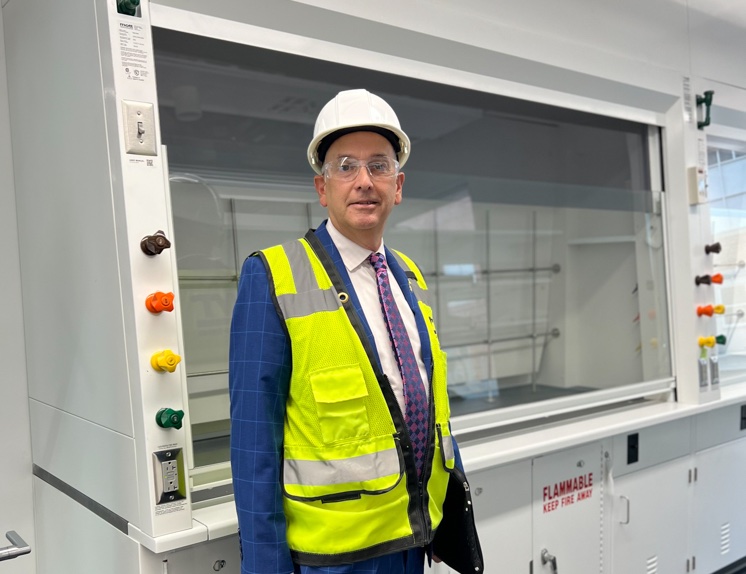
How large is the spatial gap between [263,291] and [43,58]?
101 centimetres

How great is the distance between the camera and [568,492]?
7.75 feet

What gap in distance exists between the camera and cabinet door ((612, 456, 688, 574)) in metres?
2.53

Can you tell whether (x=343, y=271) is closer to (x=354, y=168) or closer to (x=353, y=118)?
(x=354, y=168)

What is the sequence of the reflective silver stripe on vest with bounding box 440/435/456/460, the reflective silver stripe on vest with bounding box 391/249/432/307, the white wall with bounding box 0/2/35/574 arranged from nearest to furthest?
the reflective silver stripe on vest with bounding box 440/435/456/460 < the reflective silver stripe on vest with bounding box 391/249/432/307 < the white wall with bounding box 0/2/35/574

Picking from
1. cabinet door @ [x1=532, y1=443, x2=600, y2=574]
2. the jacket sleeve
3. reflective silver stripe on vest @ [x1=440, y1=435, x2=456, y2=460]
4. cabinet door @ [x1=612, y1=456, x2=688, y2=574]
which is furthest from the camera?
cabinet door @ [x1=612, y1=456, x2=688, y2=574]

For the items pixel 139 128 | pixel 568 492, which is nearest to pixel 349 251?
pixel 139 128

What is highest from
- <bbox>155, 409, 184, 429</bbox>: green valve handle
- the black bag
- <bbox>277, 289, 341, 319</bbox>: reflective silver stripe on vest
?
<bbox>277, 289, 341, 319</bbox>: reflective silver stripe on vest

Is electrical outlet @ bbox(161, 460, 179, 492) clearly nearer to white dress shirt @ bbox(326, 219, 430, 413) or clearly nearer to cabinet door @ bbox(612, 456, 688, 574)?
white dress shirt @ bbox(326, 219, 430, 413)

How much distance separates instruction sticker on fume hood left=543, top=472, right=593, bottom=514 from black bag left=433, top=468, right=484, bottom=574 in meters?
0.84

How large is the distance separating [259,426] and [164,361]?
327 mm

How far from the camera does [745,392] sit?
3.10 m

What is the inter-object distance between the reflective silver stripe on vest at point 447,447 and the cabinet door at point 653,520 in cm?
134

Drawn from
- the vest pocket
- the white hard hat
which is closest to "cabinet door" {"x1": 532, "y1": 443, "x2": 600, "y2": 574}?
the vest pocket

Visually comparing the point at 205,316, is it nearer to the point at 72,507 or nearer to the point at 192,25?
the point at 72,507
